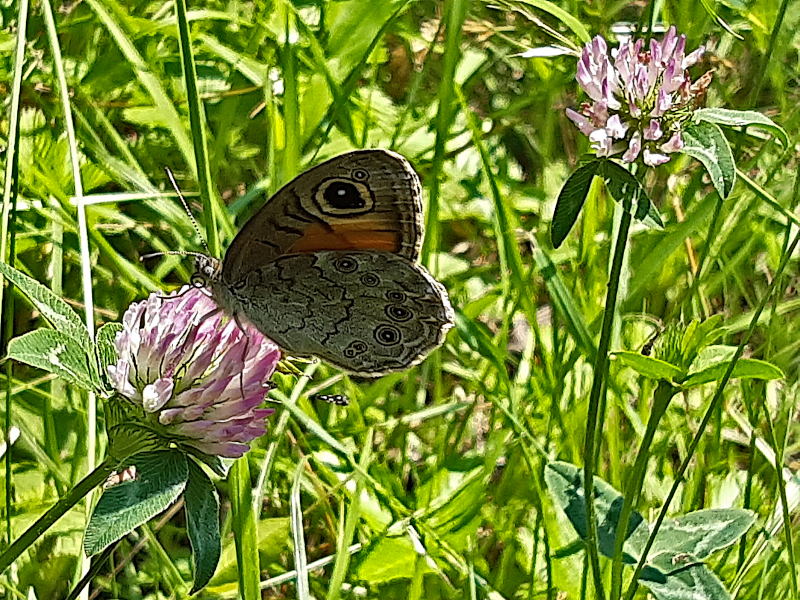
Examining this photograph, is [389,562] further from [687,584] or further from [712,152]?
[712,152]

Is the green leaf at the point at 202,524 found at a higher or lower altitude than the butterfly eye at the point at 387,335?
lower

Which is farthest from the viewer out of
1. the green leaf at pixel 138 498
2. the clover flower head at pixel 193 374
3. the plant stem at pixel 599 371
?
the plant stem at pixel 599 371

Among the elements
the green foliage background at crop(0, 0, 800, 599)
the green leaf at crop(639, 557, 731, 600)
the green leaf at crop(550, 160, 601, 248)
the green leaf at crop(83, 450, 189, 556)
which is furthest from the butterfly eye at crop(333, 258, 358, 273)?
the green leaf at crop(639, 557, 731, 600)

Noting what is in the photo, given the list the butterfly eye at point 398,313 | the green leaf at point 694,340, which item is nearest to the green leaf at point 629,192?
the green leaf at point 694,340

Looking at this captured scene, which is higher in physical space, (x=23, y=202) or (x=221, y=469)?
(x=23, y=202)

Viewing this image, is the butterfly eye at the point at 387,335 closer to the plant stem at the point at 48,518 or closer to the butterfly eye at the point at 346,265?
the butterfly eye at the point at 346,265

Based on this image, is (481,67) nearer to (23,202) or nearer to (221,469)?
(23,202)

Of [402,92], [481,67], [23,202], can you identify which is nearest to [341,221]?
[23,202]
